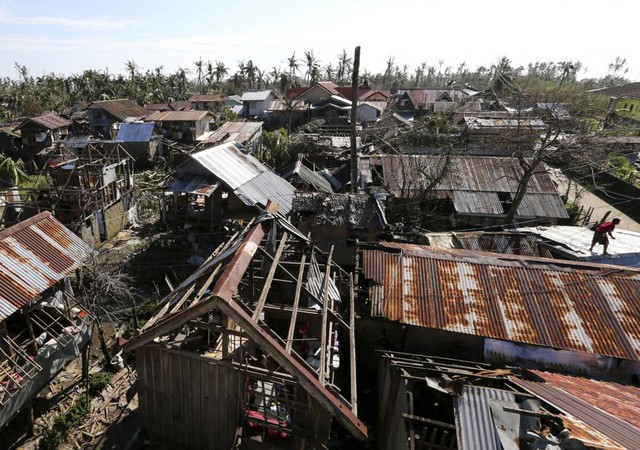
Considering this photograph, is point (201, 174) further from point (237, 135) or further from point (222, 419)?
point (237, 135)

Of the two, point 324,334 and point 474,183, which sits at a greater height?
point 474,183

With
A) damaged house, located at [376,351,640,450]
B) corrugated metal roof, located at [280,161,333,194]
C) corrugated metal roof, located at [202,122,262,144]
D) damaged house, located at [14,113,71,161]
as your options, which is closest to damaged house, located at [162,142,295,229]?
corrugated metal roof, located at [280,161,333,194]

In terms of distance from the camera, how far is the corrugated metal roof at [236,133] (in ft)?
124

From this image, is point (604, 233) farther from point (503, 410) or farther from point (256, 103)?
point (256, 103)

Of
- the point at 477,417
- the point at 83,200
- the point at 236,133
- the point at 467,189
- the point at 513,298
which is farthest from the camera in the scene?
the point at 236,133

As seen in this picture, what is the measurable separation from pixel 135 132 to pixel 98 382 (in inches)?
1251

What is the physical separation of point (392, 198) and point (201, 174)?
12337mm

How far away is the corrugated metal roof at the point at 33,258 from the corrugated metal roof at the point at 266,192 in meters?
8.12

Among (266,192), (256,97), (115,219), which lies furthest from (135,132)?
(256,97)

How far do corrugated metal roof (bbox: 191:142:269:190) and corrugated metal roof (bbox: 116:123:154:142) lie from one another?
59.9 feet

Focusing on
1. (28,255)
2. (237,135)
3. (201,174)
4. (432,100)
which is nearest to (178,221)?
(201,174)

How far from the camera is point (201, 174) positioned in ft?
68.8

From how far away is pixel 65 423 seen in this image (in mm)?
10836

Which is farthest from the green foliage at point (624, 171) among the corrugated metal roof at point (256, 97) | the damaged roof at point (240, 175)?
the corrugated metal roof at point (256, 97)
